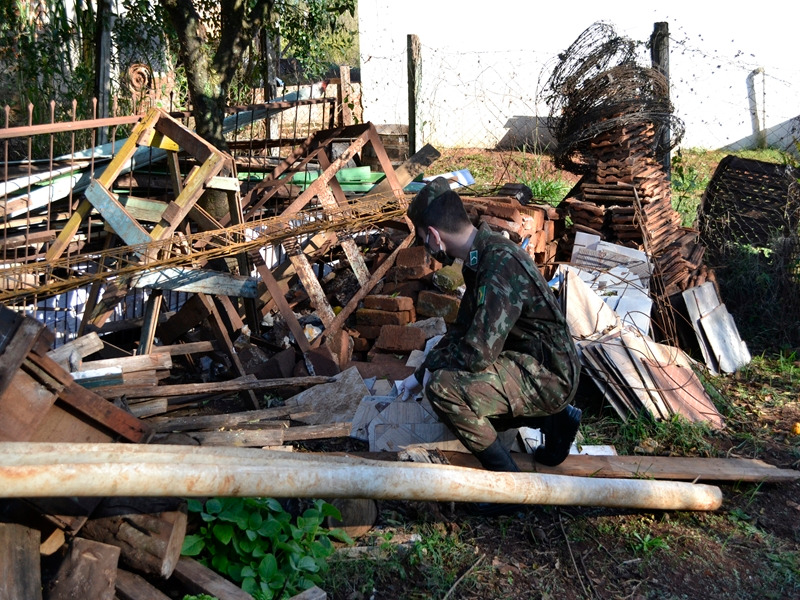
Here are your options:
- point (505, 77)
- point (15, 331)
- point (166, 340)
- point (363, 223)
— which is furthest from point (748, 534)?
point (505, 77)

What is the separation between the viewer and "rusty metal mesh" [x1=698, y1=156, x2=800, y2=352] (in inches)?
250

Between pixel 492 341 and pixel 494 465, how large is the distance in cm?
72

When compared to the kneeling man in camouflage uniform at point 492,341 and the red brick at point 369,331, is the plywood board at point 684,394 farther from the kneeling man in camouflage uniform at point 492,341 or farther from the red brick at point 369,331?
the red brick at point 369,331

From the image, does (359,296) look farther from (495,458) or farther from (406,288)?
(495,458)

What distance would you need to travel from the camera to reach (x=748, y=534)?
3.91 m

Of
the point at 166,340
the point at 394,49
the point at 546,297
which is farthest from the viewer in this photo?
the point at 394,49

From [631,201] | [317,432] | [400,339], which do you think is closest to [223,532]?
[317,432]

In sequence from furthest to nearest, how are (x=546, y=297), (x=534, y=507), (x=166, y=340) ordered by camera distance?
1. (x=166, y=340)
2. (x=534, y=507)
3. (x=546, y=297)

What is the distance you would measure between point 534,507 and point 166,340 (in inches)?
138

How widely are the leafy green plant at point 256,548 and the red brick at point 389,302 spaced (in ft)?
8.64

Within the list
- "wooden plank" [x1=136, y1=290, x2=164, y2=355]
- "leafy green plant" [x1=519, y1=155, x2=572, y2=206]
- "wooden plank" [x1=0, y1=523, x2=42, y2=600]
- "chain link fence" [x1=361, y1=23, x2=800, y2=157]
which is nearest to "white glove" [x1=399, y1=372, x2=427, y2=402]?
"wooden plank" [x1=136, y1=290, x2=164, y2=355]

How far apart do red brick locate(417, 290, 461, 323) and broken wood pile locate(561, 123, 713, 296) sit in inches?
72.8

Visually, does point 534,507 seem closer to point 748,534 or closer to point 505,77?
point 748,534

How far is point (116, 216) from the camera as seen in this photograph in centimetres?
530
